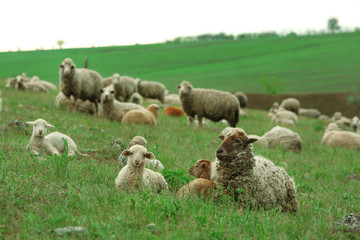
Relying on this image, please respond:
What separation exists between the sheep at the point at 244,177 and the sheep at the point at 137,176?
35.5 inches

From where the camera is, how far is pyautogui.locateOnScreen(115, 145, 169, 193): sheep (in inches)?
232

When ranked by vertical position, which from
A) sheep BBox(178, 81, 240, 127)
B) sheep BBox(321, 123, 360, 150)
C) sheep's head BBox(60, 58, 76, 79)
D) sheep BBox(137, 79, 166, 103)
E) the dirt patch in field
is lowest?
the dirt patch in field

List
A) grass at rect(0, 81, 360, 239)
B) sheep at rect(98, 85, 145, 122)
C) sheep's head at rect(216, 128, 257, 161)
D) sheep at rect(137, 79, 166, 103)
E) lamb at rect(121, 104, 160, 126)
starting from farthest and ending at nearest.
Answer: sheep at rect(137, 79, 166, 103) → sheep at rect(98, 85, 145, 122) → lamb at rect(121, 104, 160, 126) → sheep's head at rect(216, 128, 257, 161) → grass at rect(0, 81, 360, 239)

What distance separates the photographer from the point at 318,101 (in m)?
41.4

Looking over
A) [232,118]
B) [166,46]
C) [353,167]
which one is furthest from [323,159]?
[166,46]

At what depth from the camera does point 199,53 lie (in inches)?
3162

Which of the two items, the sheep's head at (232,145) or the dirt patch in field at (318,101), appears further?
the dirt patch in field at (318,101)

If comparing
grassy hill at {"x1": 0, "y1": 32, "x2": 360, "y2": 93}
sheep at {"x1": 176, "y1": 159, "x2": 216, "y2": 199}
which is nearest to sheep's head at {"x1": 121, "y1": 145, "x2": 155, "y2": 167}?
sheep at {"x1": 176, "y1": 159, "x2": 216, "y2": 199}

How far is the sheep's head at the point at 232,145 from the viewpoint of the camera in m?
5.61

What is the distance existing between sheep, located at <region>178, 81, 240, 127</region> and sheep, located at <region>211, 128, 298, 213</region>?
10.7m

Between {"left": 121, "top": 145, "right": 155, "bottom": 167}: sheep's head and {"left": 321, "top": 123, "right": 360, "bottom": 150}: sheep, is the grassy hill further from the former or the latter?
{"left": 121, "top": 145, "right": 155, "bottom": 167}: sheep's head

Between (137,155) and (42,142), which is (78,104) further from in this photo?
(137,155)

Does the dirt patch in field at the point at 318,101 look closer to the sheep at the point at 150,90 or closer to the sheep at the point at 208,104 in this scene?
the sheep at the point at 150,90

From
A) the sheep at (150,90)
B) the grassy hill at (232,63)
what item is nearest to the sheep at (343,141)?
the sheep at (150,90)
